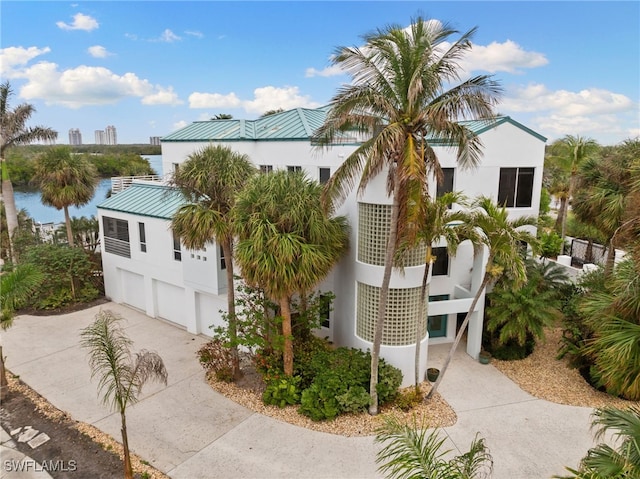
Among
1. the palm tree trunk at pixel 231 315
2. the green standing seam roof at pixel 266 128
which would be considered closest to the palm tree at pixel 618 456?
the palm tree trunk at pixel 231 315

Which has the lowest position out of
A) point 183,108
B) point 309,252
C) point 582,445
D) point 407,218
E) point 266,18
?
point 582,445

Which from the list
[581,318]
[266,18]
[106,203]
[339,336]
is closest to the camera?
[581,318]

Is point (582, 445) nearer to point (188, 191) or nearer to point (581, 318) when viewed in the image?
point (581, 318)

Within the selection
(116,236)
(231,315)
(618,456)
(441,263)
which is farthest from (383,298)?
(116,236)

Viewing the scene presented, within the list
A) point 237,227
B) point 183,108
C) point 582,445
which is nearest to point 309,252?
point 237,227

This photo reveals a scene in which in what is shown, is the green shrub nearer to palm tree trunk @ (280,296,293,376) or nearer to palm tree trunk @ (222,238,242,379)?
palm tree trunk @ (280,296,293,376)

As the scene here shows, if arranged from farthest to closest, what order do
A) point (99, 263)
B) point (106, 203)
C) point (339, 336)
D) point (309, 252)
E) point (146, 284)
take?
point (99, 263) → point (106, 203) → point (146, 284) → point (339, 336) → point (309, 252)
